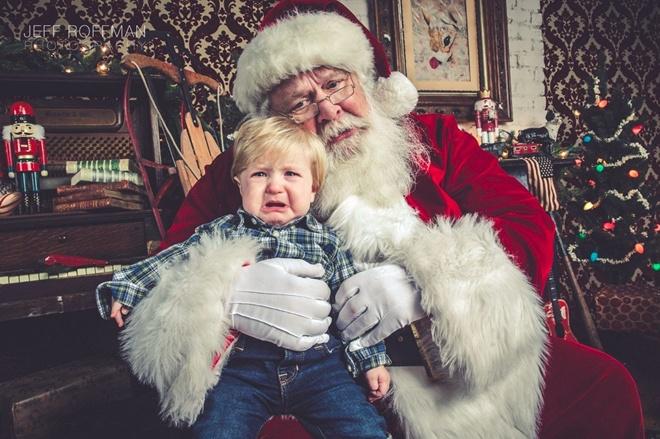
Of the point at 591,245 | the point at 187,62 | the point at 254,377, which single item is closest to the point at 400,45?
the point at 187,62

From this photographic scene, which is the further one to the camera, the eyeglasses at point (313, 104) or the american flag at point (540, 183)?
the american flag at point (540, 183)

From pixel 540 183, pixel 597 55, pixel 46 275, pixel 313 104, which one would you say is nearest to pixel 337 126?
pixel 313 104

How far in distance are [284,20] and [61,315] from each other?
2104 millimetres

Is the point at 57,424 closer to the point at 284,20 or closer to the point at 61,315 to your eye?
the point at 61,315

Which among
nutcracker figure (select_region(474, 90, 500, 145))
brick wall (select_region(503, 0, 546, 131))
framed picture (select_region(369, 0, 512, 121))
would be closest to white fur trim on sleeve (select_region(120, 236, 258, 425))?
nutcracker figure (select_region(474, 90, 500, 145))

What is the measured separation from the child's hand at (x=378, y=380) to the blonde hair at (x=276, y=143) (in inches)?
22.2

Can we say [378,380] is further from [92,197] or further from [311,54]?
[92,197]

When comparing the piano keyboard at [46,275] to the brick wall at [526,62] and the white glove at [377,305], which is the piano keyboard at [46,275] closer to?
the white glove at [377,305]

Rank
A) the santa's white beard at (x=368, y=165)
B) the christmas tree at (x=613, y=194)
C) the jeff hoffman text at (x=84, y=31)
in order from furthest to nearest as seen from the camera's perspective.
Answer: the christmas tree at (x=613, y=194) < the jeff hoffman text at (x=84, y=31) < the santa's white beard at (x=368, y=165)

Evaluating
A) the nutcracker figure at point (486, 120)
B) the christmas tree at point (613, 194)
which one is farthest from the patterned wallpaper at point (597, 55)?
Result: the nutcracker figure at point (486, 120)

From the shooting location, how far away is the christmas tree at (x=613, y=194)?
3.98 metres

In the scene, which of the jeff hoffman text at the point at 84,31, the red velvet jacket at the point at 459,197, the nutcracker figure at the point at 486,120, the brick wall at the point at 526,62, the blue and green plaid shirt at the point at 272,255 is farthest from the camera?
the brick wall at the point at 526,62

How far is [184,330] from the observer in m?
1.13

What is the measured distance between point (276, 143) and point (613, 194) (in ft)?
12.1
